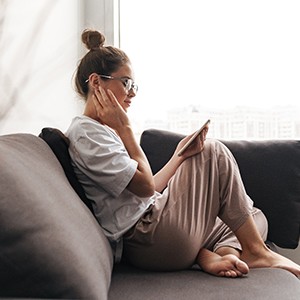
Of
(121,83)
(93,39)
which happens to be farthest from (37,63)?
(121,83)

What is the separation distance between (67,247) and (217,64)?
1951mm

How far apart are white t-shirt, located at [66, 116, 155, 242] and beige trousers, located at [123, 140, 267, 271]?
55mm

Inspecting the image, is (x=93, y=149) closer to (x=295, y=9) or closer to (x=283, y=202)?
(x=283, y=202)

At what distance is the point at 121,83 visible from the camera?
1992mm

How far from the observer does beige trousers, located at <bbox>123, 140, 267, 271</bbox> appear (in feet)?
5.72

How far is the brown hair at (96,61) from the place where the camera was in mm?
1993

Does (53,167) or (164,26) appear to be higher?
(164,26)

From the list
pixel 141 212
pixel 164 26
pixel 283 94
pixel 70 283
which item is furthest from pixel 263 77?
pixel 70 283

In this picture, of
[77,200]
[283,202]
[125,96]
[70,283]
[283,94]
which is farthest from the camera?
[283,94]

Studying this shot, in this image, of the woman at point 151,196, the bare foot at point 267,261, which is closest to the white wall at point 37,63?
the woman at point 151,196

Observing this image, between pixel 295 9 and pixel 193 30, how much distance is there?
53cm

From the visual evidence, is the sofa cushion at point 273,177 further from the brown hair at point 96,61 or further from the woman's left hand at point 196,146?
the brown hair at point 96,61

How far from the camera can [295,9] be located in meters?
2.84

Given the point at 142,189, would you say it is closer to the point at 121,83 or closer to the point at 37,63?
the point at 121,83
